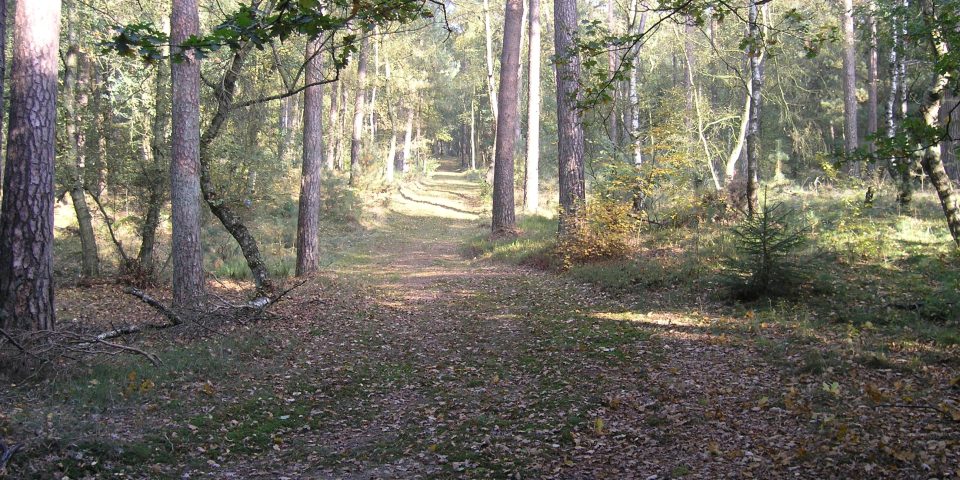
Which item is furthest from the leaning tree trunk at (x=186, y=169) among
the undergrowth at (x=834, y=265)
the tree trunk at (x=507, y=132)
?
the tree trunk at (x=507, y=132)

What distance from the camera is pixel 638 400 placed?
6098 mm

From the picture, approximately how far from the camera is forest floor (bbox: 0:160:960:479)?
4699 mm

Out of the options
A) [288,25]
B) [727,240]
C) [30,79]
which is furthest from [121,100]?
[727,240]

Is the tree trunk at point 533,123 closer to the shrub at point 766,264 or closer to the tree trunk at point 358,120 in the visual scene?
the tree trunk at point 358,120

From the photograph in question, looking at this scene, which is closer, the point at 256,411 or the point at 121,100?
the point at 256,411

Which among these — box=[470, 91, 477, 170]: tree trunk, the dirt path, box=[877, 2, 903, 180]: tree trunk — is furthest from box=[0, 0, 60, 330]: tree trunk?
box=[470, 91, 477, 170]: tree trunk

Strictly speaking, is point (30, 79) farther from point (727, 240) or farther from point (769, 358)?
point (727, 240)

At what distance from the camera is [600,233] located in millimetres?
13117

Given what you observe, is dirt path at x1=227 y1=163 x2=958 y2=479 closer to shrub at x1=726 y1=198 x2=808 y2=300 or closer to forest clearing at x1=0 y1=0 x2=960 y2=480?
forest clearing at x1=0 y1=0 x2=960 y2=480

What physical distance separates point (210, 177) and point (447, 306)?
481 centimetres

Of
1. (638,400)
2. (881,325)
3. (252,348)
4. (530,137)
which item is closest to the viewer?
(638,400)

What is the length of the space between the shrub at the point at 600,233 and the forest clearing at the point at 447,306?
0.25 feet

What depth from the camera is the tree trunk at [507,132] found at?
755 inches

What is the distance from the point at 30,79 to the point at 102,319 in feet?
13.8
